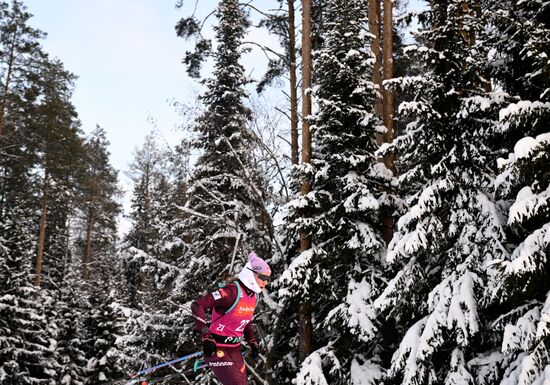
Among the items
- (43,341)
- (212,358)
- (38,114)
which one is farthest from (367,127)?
(38,114)

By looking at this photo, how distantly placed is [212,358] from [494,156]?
5.90 meters

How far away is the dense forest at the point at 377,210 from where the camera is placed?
671 centimetres

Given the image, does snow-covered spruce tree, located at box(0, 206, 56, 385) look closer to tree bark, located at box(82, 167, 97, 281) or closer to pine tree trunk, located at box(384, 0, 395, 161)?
tree bark, located at box(82, 167, 97, 281)

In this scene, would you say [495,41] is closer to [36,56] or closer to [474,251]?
[474,251]

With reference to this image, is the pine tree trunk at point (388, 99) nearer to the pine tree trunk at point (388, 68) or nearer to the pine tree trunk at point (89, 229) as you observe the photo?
the pine tree trunk at point (388, 68)

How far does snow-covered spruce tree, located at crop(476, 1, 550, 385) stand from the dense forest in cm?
3

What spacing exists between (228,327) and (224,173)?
8.84 m

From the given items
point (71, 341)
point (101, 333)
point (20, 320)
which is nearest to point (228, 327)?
point (20, 320)

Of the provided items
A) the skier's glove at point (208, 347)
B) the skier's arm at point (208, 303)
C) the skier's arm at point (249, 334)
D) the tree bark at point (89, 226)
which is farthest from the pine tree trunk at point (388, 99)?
the tree bark at point (89, 226)

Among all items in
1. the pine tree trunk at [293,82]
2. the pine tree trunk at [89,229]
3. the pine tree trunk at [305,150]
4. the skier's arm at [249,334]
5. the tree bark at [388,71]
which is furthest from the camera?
the pine tree trunk at [89,229]

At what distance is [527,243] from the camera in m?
5.67

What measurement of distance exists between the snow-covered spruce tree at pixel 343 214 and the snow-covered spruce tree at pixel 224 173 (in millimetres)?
2884

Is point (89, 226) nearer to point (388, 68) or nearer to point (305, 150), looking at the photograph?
point (305, 150)

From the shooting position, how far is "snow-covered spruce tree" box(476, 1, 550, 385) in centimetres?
545
